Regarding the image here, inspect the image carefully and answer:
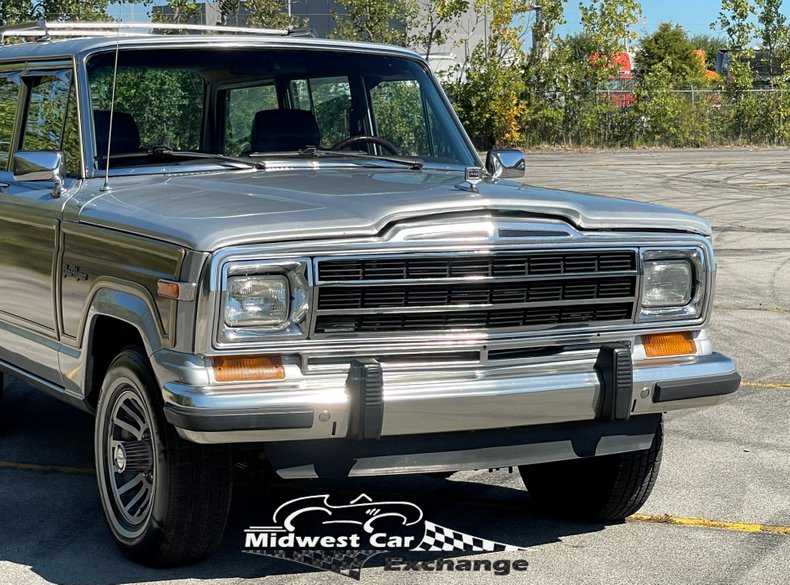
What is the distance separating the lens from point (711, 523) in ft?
17.6

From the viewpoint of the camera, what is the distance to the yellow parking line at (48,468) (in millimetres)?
6223

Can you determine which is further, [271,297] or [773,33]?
[773,33]

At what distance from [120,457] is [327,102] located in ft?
7.60

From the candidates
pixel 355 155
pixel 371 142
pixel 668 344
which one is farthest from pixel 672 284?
pixel 371 142

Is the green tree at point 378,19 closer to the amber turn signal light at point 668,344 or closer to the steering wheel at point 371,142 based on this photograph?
the steering wheel at point 371,142

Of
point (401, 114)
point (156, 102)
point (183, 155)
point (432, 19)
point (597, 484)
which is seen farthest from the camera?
point (432, 19)

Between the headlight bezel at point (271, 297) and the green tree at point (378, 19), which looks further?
the green tree at point (378, 19)

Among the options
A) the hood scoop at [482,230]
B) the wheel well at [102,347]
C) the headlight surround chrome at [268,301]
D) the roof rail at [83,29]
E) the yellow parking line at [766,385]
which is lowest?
the yellow parking line at [766,385]

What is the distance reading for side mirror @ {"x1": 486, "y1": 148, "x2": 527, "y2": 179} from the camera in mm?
6273

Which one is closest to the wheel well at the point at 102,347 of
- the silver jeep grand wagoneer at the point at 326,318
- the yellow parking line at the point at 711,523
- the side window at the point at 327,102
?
the silver jeep grand wagoneer at the point at 326,318

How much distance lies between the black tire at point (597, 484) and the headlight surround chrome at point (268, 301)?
1.62 meters

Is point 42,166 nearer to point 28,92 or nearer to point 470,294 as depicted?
point 28,92

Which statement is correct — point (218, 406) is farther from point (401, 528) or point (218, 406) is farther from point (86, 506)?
point (86, 506)

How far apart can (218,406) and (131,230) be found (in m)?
0.92
